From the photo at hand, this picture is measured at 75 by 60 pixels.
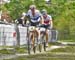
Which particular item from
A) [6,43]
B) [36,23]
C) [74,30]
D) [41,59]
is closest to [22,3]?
[74,30]

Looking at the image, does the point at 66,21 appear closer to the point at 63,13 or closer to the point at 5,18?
the point at 63,13

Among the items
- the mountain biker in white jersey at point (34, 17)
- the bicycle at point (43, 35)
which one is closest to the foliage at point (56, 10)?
the bicycle at point (43, 35)

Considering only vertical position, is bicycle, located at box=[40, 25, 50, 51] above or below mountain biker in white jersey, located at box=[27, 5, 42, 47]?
below

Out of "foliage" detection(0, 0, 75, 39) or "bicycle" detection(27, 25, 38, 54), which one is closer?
"bicycle" detection(27, 25, 38, 54)

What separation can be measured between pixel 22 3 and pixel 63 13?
2457mm

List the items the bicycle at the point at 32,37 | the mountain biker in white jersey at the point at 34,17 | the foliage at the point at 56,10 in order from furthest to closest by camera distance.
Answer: the foliage at the point at 56,10, the mountain biker in white jersey at the point at 34,17, the bicycle at the point at 32,37

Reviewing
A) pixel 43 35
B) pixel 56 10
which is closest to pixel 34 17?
pixel 43 35

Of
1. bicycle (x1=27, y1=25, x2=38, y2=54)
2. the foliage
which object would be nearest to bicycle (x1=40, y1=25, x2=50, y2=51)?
bicycle (x1=27, y1=25, x2=38, y2=54)

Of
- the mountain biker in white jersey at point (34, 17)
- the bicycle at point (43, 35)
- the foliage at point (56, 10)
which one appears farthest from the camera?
the foliage at point (56, 10)

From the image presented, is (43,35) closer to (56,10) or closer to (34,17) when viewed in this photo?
(34,17)

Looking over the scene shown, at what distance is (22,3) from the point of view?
72.3 ft

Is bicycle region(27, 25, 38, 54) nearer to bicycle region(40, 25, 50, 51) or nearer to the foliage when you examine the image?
bicycle region(40, 25, 50, 51)

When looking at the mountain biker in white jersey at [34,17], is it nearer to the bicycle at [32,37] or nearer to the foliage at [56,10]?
the bicycle at [32,37]

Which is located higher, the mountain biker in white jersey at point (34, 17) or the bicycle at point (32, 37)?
the mountain biker in white jersey at point (34, 17)
